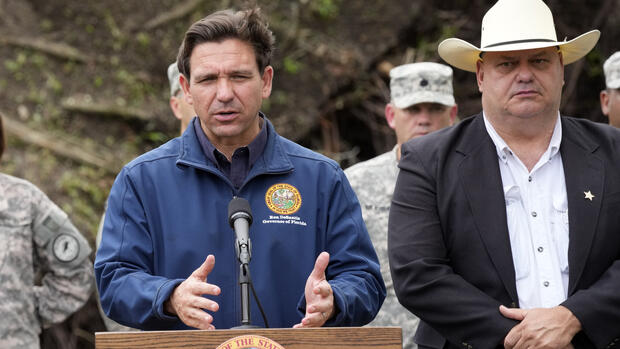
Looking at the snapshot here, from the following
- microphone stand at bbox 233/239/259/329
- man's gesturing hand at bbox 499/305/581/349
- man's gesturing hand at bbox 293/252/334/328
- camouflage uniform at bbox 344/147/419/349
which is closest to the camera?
microphone stand at bbox 233/239/259/329

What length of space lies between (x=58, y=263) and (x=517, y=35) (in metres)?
3.03

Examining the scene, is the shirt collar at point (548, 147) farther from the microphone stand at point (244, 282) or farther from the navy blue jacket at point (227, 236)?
the microphone stand at point (244, 282)

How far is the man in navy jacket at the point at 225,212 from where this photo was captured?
3926mm

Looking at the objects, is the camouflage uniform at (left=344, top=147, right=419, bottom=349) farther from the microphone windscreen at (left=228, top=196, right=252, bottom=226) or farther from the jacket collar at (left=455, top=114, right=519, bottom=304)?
the microphone windscreen at (left=228, top=196, right=252, bottom=226)

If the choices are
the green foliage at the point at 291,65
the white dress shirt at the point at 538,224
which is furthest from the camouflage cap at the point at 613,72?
the green foliage at the point at 291,65

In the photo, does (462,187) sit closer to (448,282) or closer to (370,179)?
(448,282)

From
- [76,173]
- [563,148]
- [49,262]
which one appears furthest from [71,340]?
[563,148]

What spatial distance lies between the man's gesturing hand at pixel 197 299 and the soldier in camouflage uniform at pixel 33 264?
2.23m

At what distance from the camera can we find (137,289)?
376 centimetres

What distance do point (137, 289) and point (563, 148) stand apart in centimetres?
184

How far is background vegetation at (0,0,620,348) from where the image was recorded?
8656 mm

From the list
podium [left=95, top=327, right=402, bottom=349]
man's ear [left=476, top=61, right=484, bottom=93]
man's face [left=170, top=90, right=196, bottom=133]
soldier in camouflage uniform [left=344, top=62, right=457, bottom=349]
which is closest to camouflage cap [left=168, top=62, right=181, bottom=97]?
man's face [left=170, top=90, right=196, bottom=133]

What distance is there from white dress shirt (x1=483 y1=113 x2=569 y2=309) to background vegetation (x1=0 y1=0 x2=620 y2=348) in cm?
475

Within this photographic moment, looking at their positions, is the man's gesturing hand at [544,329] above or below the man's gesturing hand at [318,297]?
below
